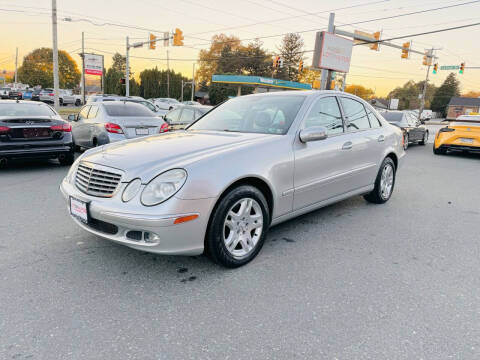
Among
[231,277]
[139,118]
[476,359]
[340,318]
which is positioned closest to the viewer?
[476,359]

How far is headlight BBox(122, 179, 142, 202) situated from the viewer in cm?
280

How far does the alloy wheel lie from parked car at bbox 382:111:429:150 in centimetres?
1119

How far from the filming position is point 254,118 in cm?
412

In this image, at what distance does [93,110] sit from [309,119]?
667 centimetres

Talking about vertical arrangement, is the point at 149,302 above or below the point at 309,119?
below

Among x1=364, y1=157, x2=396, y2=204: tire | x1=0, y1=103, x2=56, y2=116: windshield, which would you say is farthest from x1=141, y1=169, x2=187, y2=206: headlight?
x1=0, y1=103, x2=56, y2=116: windshield

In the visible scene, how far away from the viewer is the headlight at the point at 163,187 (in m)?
2.74

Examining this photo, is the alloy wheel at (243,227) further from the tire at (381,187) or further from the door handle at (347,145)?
the tire at (381,187)

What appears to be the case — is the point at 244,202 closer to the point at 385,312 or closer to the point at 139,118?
the point at 385,312

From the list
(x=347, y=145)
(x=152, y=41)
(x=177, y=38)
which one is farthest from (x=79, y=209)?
(x=152, y=41)

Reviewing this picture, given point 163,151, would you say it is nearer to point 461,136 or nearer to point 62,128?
point 62,128

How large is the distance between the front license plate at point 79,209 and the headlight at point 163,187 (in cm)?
60

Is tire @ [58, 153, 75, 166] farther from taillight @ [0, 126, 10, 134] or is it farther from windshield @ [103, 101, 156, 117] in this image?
windshield @ [103, 101, 156, 117]

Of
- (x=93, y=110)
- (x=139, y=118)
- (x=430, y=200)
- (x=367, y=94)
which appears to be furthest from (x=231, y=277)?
(x=367, y=94)
